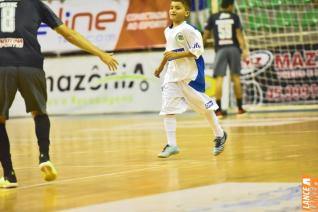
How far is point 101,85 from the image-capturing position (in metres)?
20.9

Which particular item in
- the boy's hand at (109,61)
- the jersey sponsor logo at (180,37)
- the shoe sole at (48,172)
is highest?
the jersey sponsor logo at (180,37)

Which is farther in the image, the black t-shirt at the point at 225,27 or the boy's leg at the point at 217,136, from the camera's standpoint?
the black t-shirt at the point at 225,27

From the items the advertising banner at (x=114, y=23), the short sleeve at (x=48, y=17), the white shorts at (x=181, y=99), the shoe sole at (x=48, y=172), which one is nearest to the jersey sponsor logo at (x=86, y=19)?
the advertising banner at (x=114, y=23)

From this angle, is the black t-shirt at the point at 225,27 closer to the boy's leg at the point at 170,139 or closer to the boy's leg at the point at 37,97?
the boy's leg at the point at 170,139

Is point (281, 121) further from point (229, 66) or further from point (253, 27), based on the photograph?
point (253, 27)

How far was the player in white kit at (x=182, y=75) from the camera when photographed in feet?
32.1

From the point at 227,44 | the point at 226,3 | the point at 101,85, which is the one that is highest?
the point at 226,3

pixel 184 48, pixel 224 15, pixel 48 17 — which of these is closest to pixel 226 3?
pixel 224 15

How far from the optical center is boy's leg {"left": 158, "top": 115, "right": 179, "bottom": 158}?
378 inches

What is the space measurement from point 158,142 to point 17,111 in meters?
10.2

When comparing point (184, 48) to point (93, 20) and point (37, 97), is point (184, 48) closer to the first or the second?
point (37, 97)

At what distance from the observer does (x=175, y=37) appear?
32.6 feet

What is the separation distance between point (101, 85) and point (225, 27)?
148 inches

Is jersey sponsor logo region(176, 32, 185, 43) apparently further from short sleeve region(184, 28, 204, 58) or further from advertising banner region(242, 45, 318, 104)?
advertising banner region(242, 45, 318, 104)
